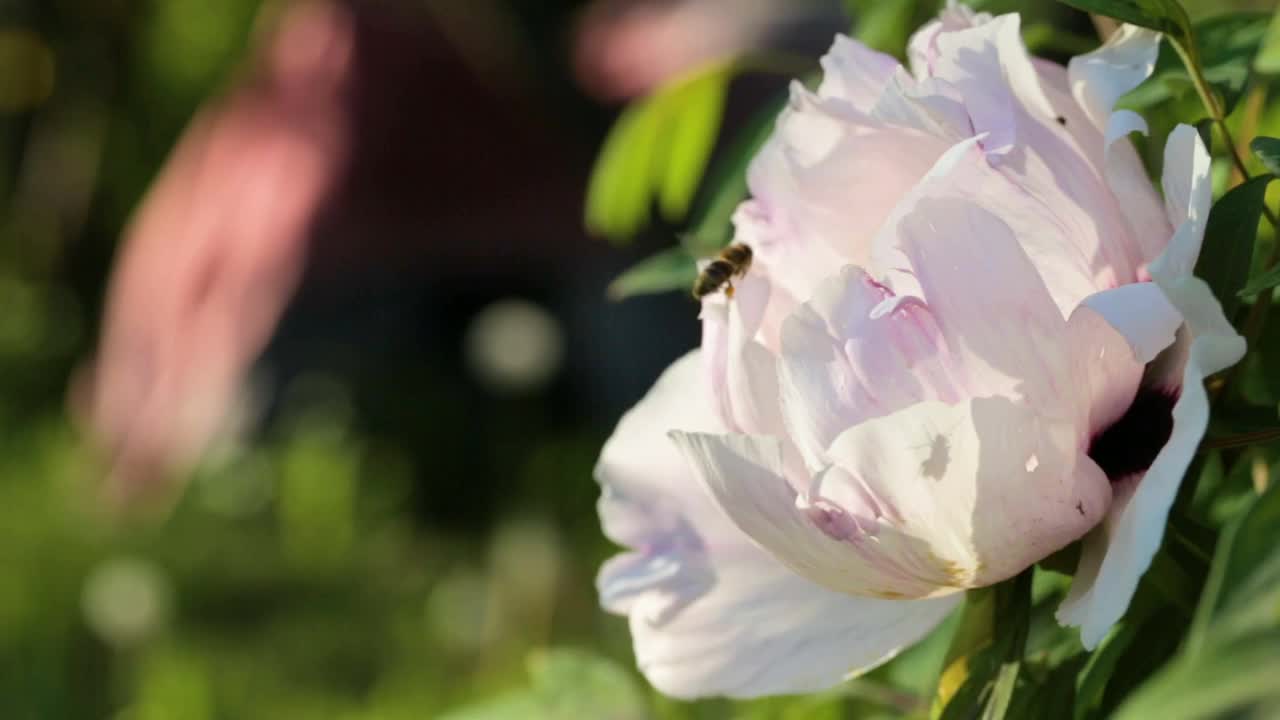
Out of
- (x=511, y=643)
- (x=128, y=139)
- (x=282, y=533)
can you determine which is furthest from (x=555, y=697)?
(x=128, y=139)

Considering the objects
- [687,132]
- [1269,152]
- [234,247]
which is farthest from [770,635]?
[234,247]

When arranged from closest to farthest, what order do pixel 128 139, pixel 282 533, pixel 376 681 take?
pixel 376 681 → pixel 282 533 → pixel 128 139

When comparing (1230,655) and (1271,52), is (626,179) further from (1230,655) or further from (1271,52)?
(1230,655)

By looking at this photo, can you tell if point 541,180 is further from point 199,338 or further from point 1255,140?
point 1255,140

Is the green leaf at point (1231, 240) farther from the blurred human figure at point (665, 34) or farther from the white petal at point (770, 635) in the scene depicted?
the blurred human figure at point (665, 34)

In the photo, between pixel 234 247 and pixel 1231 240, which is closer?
pixel 1231 240

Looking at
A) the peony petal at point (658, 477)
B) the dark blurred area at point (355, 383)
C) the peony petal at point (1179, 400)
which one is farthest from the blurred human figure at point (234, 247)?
the peony petal at point (1179, 400)
